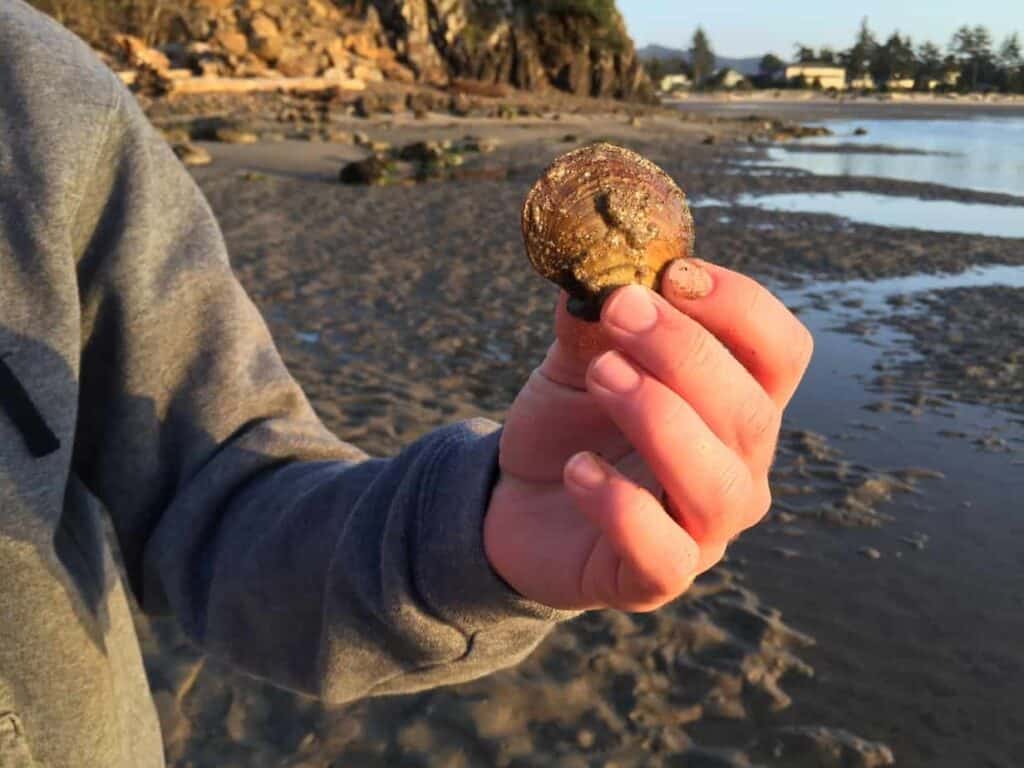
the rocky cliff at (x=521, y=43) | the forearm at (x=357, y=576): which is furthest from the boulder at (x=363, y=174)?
the rocky cliff at (x=521, y=43)

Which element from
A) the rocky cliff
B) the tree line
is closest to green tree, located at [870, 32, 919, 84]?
the tree line

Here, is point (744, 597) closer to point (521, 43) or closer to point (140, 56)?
point (140, 56)

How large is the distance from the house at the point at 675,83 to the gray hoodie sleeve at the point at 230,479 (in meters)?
127

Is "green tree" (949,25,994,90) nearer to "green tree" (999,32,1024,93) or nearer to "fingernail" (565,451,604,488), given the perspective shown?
"green tree" (999,32,1024,93)

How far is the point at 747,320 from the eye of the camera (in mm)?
1058

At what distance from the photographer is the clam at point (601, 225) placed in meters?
1.18

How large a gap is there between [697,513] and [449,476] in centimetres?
58

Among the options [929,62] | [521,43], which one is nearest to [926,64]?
[929,62]

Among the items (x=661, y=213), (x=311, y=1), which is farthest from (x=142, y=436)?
(x=311, y=1)

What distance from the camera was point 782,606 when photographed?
441 centimetres

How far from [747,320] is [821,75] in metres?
152

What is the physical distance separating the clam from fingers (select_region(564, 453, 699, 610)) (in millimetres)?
221

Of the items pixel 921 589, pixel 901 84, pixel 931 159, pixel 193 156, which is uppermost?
pixel 193 156

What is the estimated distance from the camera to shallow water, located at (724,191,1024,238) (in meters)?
15.7
